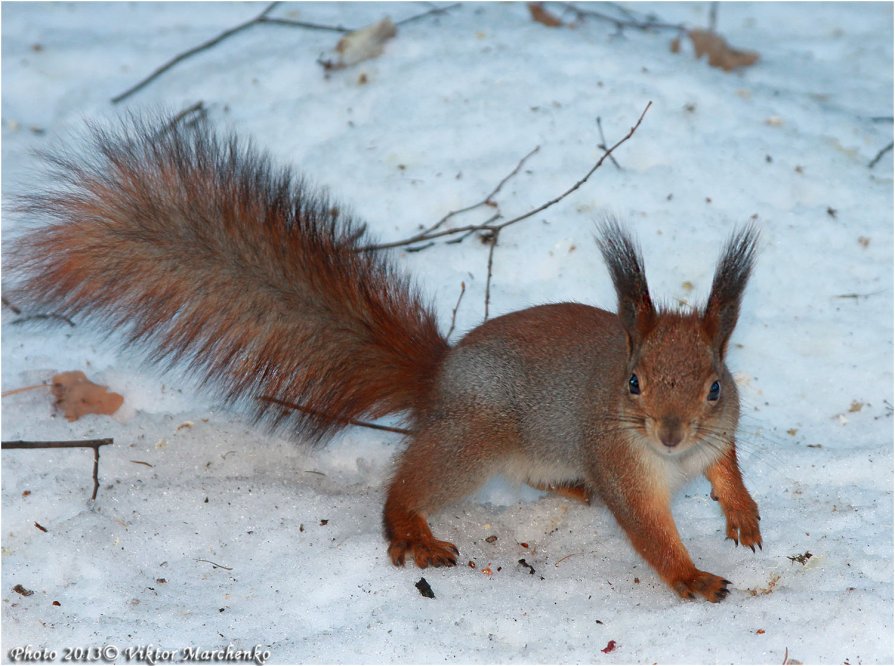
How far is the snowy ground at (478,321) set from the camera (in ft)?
7.67

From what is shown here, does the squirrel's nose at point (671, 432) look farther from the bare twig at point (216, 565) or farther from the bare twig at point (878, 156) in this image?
the bare twig at point (878, 156)

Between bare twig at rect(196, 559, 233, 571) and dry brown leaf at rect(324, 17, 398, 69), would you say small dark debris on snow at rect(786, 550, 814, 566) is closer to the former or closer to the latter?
bare twig at rect(196, 559, 233, 571)

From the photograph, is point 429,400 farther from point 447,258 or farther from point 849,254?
point 849,254

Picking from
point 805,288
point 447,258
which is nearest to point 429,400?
point 447,258

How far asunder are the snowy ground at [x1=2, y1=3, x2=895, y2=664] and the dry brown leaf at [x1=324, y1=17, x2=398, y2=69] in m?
0.07

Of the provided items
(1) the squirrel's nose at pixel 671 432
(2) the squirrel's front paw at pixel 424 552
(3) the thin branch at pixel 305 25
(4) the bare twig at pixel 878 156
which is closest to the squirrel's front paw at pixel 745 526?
(1) the squirrel's nose at pixel 671 432

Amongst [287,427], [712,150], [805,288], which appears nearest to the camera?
[287,427]

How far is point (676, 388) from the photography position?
228 cm

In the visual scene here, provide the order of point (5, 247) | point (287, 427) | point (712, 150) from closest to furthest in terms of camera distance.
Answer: point (5, 247), point (287, 427), point (712, 150)

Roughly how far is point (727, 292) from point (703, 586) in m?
0.63

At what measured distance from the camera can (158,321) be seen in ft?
8.58

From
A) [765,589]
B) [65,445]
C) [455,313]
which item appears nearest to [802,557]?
[765,589]

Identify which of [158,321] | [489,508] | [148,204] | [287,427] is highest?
[148,204]

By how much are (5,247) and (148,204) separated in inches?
13.6
